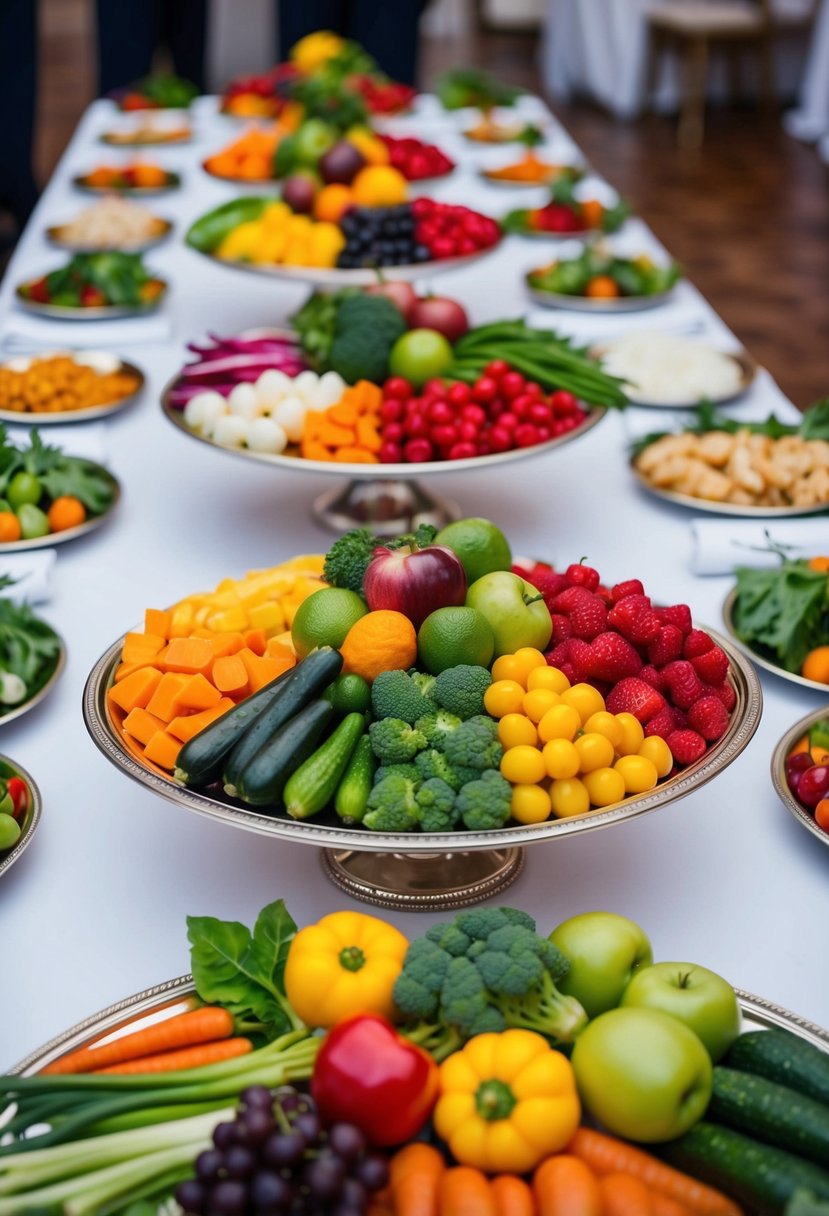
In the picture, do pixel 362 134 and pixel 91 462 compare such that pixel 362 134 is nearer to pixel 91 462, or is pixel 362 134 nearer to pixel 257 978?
pixel 91 462

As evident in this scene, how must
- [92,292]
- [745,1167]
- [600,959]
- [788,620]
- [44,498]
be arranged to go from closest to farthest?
1. [745,1167]
2. [600,959]
3. [788,620]
4. [44,498]
5. [92,292]

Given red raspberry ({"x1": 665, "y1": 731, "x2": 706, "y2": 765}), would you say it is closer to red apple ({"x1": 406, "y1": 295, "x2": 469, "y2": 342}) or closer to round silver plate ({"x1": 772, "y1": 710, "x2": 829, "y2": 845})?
round silver plate ({"x1": 772, "y1": 710, "x2": 829, "y2": 845})

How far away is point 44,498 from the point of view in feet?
5.78

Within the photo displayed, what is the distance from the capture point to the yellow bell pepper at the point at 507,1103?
2.52 ft

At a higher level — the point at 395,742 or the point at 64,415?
the point at 395,742

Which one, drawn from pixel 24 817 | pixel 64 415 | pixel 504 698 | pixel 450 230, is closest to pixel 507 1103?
pixel 504 698

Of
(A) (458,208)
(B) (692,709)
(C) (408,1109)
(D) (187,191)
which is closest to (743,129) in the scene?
(D) (187,191)

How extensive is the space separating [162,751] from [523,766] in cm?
32

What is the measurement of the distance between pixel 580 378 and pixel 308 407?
0.38m

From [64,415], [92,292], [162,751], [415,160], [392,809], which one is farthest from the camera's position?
[415,160]

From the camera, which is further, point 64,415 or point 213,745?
point 64,415

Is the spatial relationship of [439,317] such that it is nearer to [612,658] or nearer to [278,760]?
[612,658]

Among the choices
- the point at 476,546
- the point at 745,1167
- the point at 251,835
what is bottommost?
the point at 251,835

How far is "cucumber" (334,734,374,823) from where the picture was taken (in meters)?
1.01
